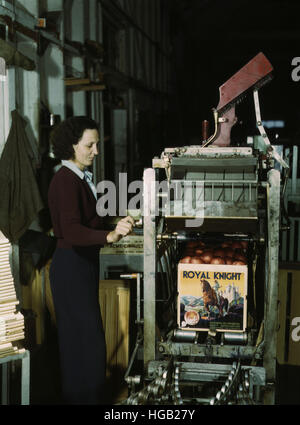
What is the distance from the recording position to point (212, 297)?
2787 millimetres

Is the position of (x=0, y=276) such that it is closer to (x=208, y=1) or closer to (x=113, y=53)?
(x=113, y=53)

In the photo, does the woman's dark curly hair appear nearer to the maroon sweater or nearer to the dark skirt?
the maroon sweater

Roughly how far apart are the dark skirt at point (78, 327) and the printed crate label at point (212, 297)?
64cm

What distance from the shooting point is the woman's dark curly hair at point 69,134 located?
9.86ft

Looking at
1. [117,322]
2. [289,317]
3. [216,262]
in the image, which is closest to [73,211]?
[216,262]

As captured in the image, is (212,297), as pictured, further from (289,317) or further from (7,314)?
(289,317)

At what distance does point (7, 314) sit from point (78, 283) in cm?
49

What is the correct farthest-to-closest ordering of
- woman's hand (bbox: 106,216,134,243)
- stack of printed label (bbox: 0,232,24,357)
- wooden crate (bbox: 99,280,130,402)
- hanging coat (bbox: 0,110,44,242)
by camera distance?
1. wooden crate (bbox: 99,280,130,402)
2. hanging coat (bbox: 0,110,44,242)
3. stack of printed label (bbox: 0,232,24,357)
4. woman's hand (bbox: 106,216,134,243)

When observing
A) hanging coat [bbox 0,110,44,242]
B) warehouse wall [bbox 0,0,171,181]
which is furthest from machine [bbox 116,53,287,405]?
warehouse wall [bbox 0,0,171,181]

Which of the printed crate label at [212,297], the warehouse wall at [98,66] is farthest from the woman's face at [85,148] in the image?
the warehouse wall at [98,66]

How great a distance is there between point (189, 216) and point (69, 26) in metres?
4.85

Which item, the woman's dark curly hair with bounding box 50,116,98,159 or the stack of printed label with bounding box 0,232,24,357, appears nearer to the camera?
the stack of printed label with bounding box 0,232,24,357

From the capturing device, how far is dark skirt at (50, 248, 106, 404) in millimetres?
3033

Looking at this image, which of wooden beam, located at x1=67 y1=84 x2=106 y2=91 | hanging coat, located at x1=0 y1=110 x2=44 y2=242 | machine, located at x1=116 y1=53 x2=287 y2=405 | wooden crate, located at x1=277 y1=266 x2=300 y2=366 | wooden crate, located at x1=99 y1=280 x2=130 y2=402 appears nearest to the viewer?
machine, located at x1=116 y1=53 x2=287 y2=405
